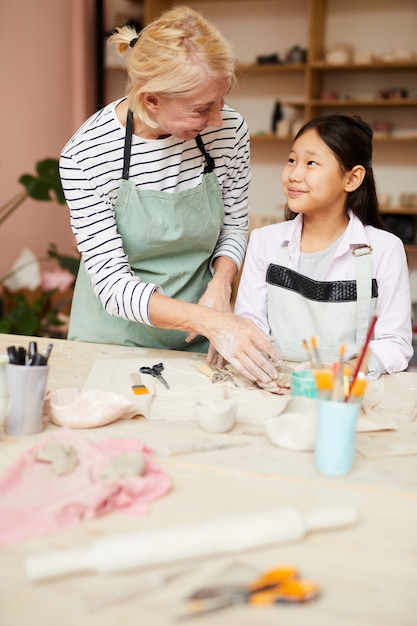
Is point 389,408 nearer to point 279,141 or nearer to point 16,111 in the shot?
point 16,111

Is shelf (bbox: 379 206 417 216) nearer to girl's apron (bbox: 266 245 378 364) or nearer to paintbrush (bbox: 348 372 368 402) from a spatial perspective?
girl's apron (bbox: 266 245 378 364)

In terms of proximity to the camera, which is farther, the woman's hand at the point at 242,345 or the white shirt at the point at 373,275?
the white shirt at the point at 373,275

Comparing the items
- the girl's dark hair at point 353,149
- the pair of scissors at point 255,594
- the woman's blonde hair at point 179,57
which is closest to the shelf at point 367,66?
the girl's dark hair at point 353,149

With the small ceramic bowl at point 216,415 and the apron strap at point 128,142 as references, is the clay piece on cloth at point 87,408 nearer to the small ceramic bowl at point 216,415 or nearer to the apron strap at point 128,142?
the small ceramic bowl at point 216,415

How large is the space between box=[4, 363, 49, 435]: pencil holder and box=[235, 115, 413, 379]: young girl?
2.88 ft

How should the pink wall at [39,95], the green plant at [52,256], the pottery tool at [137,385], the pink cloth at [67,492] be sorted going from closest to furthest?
the pink cloth at [67,492] < the pottery tool at [137,385] < the green plant at [52,256] < the pink wall at [39,95]

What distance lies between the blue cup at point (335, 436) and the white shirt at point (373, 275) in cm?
67

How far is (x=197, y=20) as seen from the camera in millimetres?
1735

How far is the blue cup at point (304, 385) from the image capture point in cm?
156

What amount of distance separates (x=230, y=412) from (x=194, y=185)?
876 millimetres

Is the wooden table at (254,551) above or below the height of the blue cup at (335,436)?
below

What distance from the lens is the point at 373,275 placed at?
1979 mm

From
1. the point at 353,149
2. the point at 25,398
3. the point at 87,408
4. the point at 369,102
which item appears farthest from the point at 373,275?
the point at 369,102

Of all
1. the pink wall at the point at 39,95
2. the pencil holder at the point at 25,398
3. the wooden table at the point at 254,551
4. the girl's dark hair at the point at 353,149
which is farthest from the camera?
the pink wall at the point at 39,95
